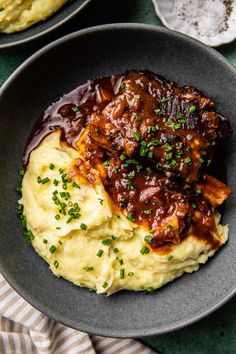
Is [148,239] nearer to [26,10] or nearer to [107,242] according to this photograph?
[107,242]

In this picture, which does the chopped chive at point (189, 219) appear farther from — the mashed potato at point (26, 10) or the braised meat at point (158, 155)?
the mashed potato at point (26, 10)

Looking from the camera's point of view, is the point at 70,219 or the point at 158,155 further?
the point at 70,219

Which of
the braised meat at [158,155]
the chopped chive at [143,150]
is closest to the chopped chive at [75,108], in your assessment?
the braised meat at [158,155]

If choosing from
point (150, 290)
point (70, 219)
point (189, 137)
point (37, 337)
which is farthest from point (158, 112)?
point (37, 337)

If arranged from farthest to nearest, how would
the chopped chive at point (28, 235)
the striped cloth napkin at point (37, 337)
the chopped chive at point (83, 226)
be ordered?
the striped cloth napkin at point (37, 337) → the chopped chive at point (28, 235) → the chopped chive at point (83, 226)

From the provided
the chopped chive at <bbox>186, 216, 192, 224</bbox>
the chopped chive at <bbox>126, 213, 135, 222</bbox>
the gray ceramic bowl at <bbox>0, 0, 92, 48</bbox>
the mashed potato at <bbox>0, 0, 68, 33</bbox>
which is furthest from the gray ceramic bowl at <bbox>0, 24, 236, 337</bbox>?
the chopped chive at <bbox>126, 213, 135, 222</bbox>

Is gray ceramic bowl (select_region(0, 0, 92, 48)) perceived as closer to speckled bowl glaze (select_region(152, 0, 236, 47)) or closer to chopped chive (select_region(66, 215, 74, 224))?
speckled bowl glaze (select_region(152, 0, 236, 47))
